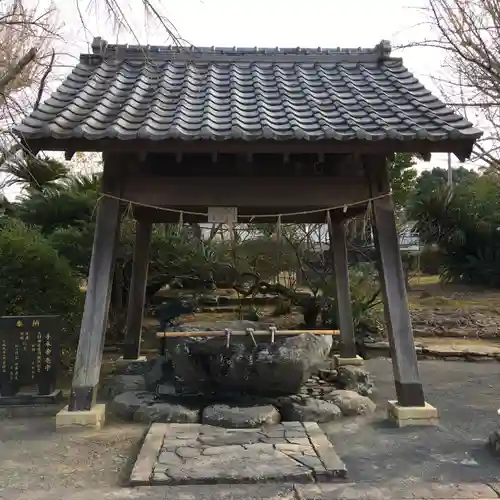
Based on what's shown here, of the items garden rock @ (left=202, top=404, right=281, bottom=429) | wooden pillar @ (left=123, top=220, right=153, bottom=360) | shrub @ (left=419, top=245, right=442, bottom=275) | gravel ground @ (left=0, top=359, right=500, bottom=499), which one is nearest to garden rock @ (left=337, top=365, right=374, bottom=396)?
gravel ground @ (left=0, top=359, right=500, bottom=499)

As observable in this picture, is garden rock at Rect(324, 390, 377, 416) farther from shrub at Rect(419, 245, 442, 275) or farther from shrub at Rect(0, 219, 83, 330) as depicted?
shrub at Rect(419, 245, 442, 275)

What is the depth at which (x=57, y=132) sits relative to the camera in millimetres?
5328

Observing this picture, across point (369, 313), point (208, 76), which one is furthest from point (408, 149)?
point (369, 313)

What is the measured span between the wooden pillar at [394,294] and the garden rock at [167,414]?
215 centimetres

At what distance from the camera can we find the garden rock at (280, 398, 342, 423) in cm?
578

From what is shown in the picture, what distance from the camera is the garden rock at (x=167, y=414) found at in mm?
5658

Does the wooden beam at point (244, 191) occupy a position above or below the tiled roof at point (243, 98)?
below

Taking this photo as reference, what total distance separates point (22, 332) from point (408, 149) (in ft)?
15.8

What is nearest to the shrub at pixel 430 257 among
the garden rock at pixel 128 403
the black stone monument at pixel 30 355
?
the garden rock at pixel 128 403

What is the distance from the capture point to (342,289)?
8938mm

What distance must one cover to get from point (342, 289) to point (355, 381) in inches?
81.5

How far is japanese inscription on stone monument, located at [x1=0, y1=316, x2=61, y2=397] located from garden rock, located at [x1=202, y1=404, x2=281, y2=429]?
213 cm

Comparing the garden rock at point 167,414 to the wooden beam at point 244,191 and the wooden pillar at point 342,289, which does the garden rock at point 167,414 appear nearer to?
the wooden beam at point 244,191

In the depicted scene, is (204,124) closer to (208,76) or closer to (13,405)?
(208,76)
